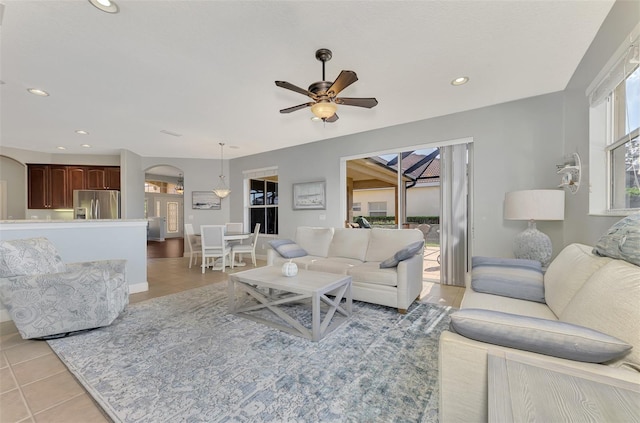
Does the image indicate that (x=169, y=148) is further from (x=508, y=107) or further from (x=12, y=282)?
(x=508, y=107)

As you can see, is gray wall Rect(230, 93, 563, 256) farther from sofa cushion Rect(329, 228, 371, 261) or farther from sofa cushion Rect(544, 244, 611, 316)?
sofa cushion Rect(544, 244, 611, 316)

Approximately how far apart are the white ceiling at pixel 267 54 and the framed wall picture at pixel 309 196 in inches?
67.2

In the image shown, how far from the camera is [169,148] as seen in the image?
6016 mm

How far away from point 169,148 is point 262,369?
228 inches

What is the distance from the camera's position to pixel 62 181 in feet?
20.3

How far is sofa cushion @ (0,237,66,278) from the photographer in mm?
2172

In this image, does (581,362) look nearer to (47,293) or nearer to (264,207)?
(47,293)

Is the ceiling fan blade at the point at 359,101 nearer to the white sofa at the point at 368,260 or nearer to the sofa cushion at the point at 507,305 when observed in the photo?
the white sofa at the point at 368,260

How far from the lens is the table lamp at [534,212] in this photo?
2.68m

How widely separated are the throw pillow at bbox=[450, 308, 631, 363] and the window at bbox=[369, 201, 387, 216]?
5.33 meters

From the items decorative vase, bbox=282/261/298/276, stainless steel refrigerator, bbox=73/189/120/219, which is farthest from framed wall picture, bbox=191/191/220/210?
decorative vase, bbox=282/261/298/276

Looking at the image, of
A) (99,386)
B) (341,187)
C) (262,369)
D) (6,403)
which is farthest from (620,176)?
(6,403)

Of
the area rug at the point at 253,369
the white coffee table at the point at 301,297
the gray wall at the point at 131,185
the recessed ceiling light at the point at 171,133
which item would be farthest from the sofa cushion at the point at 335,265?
the gray wall at the point at 131,185

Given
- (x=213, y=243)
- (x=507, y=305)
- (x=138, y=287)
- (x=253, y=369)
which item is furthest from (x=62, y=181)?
(x=507, y=305)
